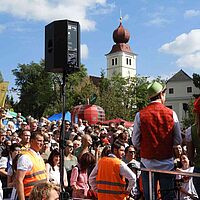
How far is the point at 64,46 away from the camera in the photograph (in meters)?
5.50

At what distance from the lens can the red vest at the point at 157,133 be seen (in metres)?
4.55

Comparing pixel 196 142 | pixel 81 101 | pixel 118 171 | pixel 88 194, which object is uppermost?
pixel 81 101

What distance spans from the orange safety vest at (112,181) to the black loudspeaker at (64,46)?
1.27m

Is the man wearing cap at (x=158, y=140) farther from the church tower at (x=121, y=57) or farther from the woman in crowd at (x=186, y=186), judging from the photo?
the church tower at (x=121, y=57)

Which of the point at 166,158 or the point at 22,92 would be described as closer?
the point at 166,158

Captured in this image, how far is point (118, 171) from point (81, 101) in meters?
45.2

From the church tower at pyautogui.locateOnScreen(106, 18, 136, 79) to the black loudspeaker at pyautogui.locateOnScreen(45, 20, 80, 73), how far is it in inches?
3619

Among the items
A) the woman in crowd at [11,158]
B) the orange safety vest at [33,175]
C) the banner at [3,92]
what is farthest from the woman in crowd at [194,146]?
the banner at [3,92]

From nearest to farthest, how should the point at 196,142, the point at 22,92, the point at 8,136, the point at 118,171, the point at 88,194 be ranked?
the point at 196,142 < the point at 118,171 < the point at 88,194 < the point at 8,136 < the point at 22,92

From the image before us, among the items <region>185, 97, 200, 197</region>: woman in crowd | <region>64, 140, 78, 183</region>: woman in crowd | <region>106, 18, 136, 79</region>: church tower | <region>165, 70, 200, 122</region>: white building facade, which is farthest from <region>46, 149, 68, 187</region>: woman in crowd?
<region>106, 18, 136, 79</region>: church tower

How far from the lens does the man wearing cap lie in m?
4.55

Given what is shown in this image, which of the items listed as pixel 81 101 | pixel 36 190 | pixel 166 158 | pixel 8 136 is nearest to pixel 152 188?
pixel 166 158

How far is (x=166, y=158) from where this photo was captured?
460 cm

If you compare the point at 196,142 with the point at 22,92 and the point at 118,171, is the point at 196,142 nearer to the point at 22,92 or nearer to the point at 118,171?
the point at 118,171
